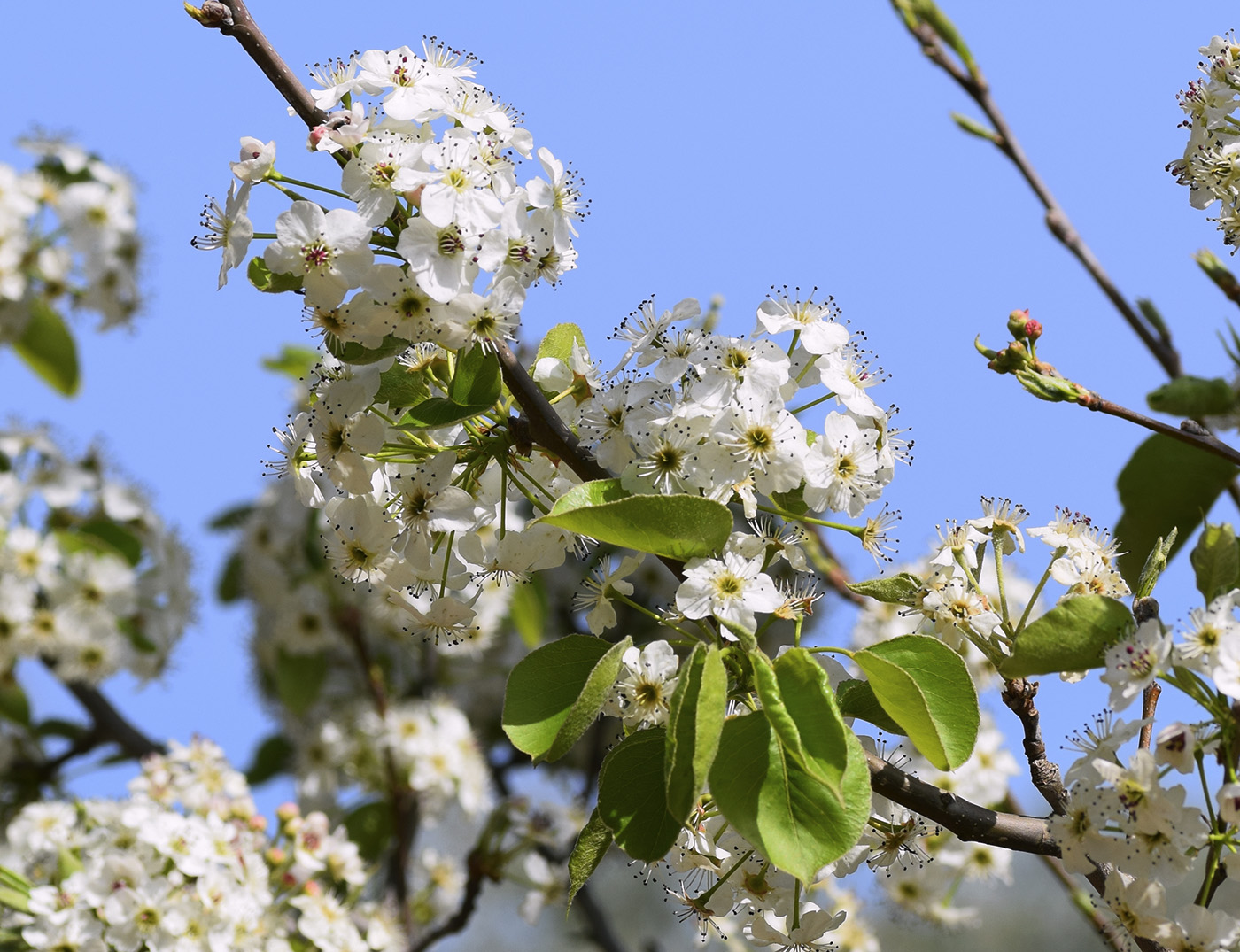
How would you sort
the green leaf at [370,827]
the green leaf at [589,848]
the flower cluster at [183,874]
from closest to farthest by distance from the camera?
the green leaf at [589,848]
the flower cluster at [183,874]
the green leaf at [370,827]

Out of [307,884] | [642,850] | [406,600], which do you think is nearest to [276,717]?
[307,884]

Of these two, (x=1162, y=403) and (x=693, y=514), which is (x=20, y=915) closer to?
(x=693, y=514)

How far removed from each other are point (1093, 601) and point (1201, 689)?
16 centimetres

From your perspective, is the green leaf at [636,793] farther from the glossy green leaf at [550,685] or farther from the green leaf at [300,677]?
the green leaf at [300,677]

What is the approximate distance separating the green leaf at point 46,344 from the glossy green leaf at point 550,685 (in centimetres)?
314

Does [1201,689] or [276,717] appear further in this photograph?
[276,717]

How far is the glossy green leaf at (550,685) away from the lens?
3.74 ft

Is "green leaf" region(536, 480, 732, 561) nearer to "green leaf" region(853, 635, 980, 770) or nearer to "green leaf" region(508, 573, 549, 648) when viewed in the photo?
"green leaf" region(853, 635, 980, 770)

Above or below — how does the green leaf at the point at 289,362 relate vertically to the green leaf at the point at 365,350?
above

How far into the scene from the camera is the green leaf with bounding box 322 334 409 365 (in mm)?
1239

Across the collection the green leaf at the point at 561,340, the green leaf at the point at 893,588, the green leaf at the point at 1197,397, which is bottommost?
the green leaf at the point at 893,588

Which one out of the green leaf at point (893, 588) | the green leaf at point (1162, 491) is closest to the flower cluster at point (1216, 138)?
the green leaf at point (1162, 491)

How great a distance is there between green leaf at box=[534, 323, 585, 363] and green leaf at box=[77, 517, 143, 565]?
2639 millimetres

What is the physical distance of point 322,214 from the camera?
1.18 m
